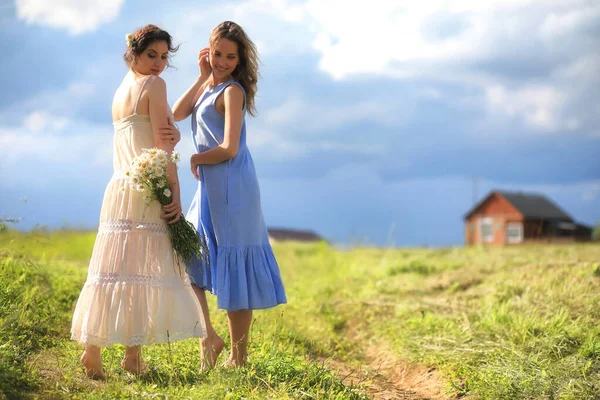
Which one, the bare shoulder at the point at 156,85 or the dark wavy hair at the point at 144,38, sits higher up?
the dark wavy hair at the point at 144,38

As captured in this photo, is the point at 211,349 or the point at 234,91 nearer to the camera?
the point at 234,91

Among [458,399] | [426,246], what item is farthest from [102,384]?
[426,246]

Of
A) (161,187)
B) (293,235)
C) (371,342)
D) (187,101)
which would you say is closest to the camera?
(161,187)

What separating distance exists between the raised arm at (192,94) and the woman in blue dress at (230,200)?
0.08 meters

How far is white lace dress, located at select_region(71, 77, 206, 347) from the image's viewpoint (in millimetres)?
4176

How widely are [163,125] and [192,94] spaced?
1.88 ft

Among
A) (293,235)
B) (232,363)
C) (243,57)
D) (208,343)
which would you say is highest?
(243,57)

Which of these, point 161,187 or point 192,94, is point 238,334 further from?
point 192,94

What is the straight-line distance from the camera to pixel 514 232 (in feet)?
71.7

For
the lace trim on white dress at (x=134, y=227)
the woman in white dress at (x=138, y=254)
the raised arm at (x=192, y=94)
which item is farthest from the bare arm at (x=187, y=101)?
the lace trim on white dress at (x=134, y=227)

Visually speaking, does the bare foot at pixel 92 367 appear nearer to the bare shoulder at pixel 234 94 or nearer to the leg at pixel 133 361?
the leg at pixel 133 361

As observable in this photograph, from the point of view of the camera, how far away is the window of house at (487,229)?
73.2ft

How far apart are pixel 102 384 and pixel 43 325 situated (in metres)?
1.69

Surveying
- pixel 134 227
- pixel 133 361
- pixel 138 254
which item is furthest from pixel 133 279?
pixel 133 361
